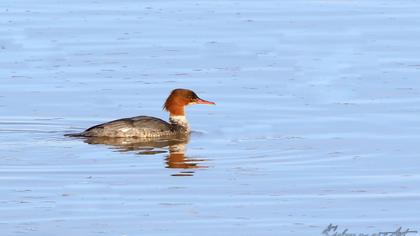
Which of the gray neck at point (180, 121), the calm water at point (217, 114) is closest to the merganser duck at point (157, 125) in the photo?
the gray neck at point (180, 121)

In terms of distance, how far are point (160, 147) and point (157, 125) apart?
67 centimetres

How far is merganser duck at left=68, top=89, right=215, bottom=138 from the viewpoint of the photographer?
14.9m

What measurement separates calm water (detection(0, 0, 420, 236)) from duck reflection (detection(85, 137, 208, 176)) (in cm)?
6

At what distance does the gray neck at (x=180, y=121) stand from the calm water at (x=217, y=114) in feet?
0.42

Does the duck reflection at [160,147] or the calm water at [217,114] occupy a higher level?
the calm water at [217,114]

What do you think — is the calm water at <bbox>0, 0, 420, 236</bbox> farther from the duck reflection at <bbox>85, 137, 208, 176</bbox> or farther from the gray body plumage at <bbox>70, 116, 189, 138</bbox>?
the gray body plumage at <bbox>70, 116, 189, 138</bbox>

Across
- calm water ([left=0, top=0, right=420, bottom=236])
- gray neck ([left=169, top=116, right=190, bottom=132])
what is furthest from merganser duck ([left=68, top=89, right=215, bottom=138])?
calm water ([left=0, top=0, right=420, bottom=236])

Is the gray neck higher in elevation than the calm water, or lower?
lower

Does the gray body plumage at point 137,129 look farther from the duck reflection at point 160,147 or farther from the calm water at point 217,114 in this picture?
the calm water at point 217,114

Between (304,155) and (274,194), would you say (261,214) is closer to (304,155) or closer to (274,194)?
(274,194)

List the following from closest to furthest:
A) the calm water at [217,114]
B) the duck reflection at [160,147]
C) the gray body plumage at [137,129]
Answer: the calm water at [217,114], the duck reflection at [160,147], the gray body plumage at [137,129]

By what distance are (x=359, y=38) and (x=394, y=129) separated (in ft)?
20.3

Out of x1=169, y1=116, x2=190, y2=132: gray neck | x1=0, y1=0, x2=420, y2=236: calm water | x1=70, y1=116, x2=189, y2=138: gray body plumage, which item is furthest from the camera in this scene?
x1=169, y1=116, x2=190, y2=132: gray neck

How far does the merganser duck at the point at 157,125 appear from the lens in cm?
1489
